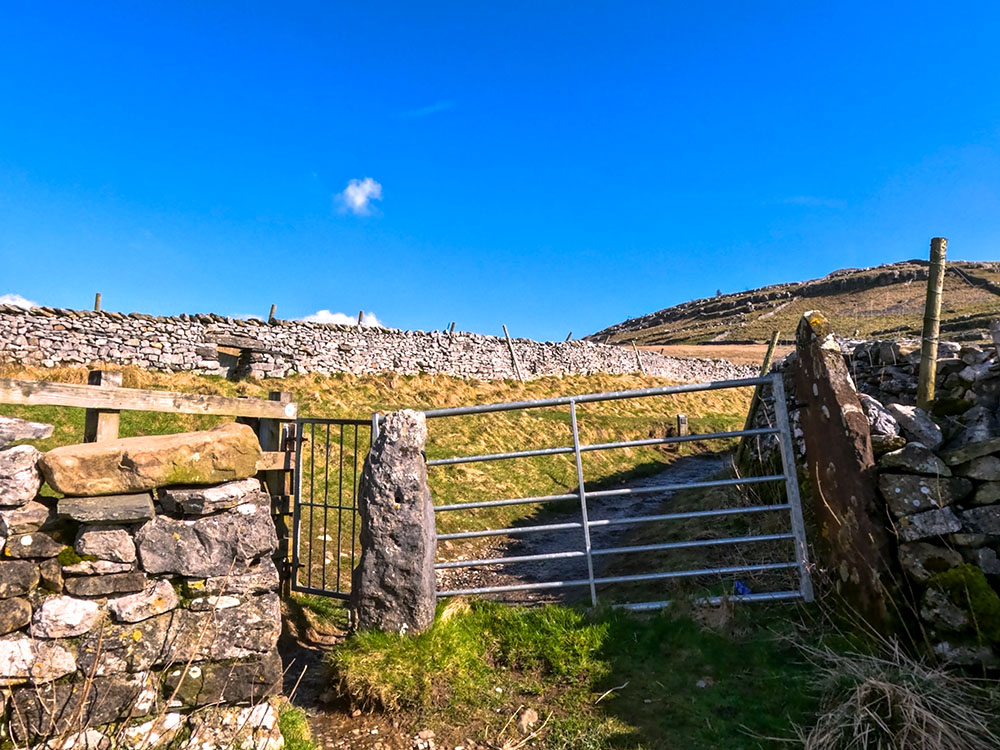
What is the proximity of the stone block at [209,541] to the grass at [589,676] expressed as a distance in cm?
122

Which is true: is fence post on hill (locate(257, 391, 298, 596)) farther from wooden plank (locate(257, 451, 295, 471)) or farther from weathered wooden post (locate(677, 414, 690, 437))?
weathered wooden post (locate(677, 414, 690, 437))

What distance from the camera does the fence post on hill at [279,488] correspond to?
18.0 ft

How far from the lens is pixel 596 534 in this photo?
9.26m

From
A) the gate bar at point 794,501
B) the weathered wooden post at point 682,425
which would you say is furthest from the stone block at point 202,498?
the weathered wooden post at point 682,425

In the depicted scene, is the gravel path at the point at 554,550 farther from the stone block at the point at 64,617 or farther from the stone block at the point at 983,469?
the stone block at the point at 64,617

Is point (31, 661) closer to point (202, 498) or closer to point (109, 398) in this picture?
point (202, 498)

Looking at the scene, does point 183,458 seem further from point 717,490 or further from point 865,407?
point 717,490

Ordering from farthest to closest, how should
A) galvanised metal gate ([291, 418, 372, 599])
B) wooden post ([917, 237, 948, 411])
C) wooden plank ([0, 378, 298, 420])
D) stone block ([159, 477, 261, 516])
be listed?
wooden post ([917, 237, 948, 411]), galvanised metal gate ([291, 418, 372, 599]), stone block ([159, 477, 261, 516]), wooden plank ([0, 378, 298, 420])

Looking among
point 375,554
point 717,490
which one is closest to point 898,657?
point 375,554

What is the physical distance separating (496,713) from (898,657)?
104 inches

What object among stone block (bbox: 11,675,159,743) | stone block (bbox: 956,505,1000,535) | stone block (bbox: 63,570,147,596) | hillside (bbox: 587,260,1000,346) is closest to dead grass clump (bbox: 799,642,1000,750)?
stone block (bbox: 956,505,1000,535)

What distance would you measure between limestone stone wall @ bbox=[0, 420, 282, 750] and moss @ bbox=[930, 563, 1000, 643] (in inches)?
172

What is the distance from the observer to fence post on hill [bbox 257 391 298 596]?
5484 mm

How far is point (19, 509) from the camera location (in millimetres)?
3230
